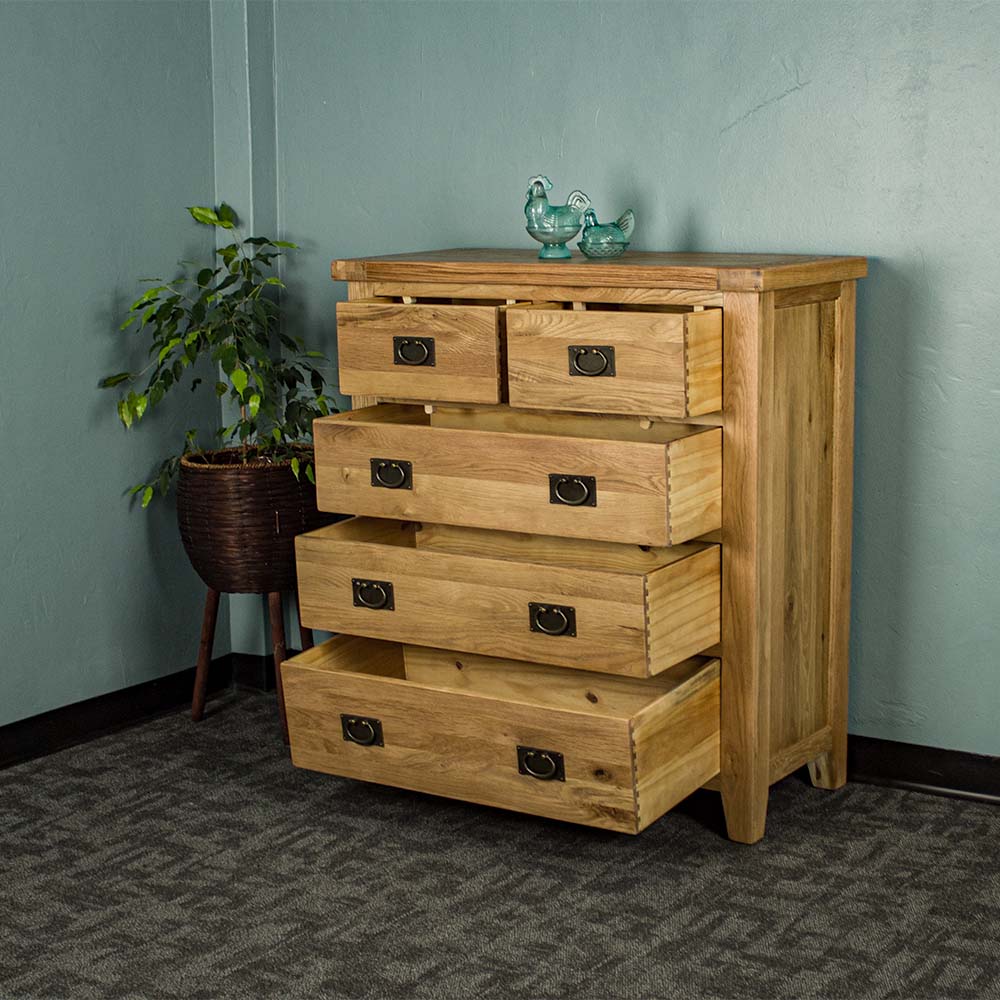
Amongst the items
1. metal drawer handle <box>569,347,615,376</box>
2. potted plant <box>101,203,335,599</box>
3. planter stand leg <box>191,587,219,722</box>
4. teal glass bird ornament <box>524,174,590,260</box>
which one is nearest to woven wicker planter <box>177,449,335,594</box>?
potted plant <box>101,203,335,599</box>

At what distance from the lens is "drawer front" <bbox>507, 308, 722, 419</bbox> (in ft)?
A: 7.43

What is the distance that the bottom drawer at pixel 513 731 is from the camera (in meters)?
2.30

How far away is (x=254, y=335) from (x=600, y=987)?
1.58 metres

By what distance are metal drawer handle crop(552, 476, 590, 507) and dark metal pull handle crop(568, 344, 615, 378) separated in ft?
0.57

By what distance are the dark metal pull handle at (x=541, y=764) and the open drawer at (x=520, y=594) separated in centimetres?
15

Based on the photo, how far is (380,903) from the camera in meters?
2.31

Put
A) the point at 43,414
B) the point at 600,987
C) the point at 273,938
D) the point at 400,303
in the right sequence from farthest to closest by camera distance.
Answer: the point at 43,414, the point at 400,303, the point at 273,938, the point at 600,987

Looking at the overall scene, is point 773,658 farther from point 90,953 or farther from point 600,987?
point 90,953

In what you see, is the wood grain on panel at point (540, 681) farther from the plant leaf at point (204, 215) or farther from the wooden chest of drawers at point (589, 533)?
the plant leaf at point (204, 215)

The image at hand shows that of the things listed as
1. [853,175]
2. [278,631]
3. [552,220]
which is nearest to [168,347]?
[278,631]

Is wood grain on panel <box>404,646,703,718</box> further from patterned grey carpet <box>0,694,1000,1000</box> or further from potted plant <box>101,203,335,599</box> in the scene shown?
potted plant <box>101,203,335,599</box>

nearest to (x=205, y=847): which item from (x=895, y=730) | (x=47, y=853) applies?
(x=47, y=853)

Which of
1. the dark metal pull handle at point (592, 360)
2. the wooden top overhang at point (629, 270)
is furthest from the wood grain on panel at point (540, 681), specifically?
the wooden top overhang at point (629, 270)

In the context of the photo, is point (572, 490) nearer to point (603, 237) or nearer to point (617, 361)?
point (617, 361)
